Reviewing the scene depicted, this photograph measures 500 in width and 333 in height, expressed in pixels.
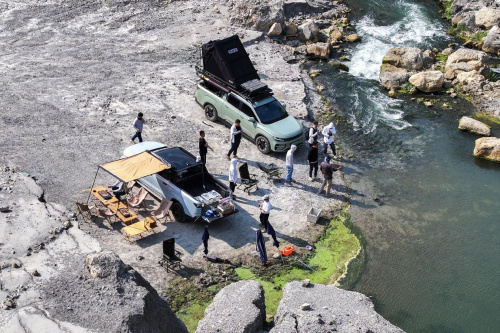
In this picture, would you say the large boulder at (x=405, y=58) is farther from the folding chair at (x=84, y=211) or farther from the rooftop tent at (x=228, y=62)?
the folding chair at (x=84, y=211)

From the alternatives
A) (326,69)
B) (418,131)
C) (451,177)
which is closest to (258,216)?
(451,177)

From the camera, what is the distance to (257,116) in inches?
846

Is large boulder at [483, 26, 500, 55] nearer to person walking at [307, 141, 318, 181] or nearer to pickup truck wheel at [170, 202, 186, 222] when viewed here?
person walking at [307, 141, 318, 181]

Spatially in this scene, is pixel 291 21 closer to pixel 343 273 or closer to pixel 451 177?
pixel 451 177

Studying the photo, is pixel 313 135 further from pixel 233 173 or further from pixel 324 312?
pixel 324 312

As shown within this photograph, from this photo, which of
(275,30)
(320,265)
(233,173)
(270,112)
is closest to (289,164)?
(233,173)

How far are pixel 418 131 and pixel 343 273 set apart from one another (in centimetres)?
1039

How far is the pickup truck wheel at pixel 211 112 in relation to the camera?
23.0 m

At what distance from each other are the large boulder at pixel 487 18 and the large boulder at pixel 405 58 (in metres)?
6.64

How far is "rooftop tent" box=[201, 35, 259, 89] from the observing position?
23.2 meters

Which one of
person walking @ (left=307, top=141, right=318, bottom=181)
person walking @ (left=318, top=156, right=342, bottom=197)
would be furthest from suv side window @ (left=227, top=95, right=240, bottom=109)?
person walking @ (left=318, top=156, right=342, bottom=197)

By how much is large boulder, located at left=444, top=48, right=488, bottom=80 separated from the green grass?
554 inches

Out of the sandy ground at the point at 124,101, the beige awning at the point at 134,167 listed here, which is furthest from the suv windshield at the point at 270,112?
the beige awning at the point at 134,167

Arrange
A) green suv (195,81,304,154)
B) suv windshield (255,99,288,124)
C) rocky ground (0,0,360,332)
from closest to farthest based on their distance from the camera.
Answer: rocky ground (0,0,360,332), green suv (195,81,304,154), suv windshield (255,99,288,124)
